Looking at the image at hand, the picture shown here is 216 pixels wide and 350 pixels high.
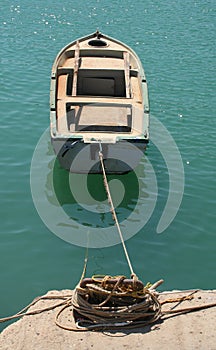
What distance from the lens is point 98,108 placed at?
11.4 m

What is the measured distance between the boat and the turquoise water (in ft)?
3.59

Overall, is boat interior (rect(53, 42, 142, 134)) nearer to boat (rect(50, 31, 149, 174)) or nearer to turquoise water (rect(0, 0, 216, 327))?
boat (rect(50, 31, 149, 174))

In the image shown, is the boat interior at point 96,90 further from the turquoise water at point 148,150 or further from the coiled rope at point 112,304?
the coiled rope at point 112,304

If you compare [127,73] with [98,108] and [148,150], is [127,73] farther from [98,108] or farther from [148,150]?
[148,150]

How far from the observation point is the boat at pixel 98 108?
9.63 metres

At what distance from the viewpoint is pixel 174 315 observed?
19.1ft

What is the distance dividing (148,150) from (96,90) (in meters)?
2.63

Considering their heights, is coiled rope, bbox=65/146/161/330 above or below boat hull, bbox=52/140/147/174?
below

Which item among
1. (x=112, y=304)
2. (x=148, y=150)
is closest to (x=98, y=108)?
(x=148, y=150)

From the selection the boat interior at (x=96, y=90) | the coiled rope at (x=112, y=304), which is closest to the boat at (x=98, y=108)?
the boat interior at (x=96, y=90)

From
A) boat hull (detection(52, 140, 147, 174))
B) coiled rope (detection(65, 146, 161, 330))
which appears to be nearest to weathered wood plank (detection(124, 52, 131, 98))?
boat hull (detection(52, 140, 147, 174))

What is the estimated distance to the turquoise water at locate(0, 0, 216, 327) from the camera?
27.8 feet

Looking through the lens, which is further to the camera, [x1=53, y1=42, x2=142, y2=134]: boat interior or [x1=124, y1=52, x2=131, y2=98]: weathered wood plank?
[x1=124, y1=52, x2=131, y2=98]: weathered wood plank

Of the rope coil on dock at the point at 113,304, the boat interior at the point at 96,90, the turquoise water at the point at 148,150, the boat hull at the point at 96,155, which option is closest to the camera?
the rope coil on dock at the point at 113,304
